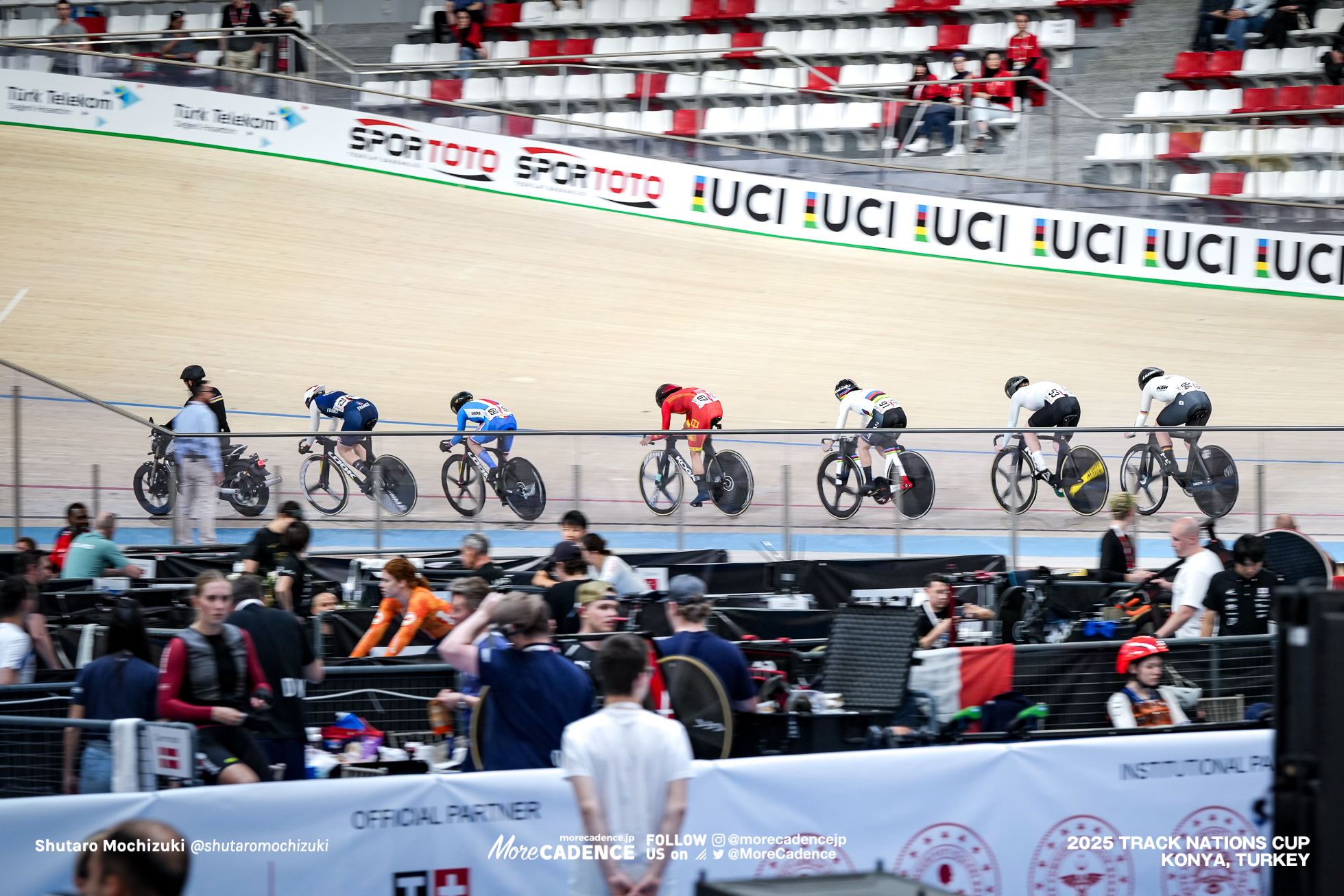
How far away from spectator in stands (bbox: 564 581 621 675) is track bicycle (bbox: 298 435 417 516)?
14.6ft

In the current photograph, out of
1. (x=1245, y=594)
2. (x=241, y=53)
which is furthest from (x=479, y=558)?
(x=241, y=53)

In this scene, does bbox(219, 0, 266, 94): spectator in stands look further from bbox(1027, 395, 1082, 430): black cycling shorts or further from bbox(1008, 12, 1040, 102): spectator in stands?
bbox(1027, 395, 1082, 430): black cycling shorts

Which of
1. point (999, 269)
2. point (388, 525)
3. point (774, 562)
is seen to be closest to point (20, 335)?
point (388, 525)

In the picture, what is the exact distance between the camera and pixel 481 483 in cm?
1114

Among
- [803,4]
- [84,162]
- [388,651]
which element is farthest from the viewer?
[803,4]

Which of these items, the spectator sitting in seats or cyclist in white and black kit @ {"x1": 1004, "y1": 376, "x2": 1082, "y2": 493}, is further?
cyclist in white and black kit @ {"x1": 1004, "y1": 376, "x2": 1082, "y2": 493}

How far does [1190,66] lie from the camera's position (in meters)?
21.1

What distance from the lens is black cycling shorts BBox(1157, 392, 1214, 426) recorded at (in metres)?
11.9

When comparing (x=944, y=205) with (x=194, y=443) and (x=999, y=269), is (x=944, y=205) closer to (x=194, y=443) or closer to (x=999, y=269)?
(x=999, y=269)

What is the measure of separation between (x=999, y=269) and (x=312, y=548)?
1131 cm

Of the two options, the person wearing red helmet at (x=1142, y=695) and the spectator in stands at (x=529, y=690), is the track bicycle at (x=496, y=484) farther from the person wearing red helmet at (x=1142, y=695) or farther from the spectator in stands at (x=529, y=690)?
the spectator in stands at (x=529, y=690)

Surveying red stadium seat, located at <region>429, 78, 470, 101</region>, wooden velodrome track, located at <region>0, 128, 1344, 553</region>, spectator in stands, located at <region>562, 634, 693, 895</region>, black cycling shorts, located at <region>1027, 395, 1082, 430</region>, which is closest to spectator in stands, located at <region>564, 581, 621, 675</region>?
spectator in stands, located at <region>562, 634, 693, 895</region>

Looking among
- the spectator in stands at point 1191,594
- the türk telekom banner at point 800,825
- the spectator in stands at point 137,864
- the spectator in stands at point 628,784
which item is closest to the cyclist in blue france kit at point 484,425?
the spectator in stands at point 1191,594

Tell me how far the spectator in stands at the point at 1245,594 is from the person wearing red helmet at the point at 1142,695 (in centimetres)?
139
